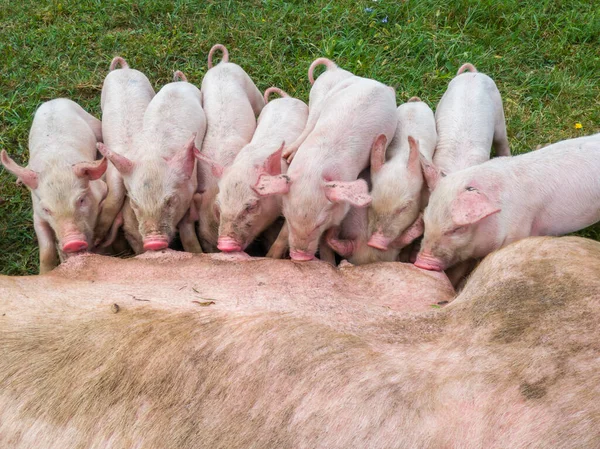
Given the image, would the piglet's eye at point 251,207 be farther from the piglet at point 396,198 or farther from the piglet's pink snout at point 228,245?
the piglet at point 396,198

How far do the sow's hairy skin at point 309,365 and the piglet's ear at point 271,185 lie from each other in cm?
55

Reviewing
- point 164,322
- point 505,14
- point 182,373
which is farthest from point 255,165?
point 505,14

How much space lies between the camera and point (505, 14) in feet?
18.3

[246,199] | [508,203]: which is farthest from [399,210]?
[246,199]

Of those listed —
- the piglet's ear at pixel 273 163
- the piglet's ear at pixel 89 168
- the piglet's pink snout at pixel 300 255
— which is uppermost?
the piglet's ear at pixel 273 163

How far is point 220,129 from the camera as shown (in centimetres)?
401

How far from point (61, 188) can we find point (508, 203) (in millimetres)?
2409

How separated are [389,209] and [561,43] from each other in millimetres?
3125

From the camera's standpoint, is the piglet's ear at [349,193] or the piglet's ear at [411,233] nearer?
the piglet's ear at [349,193]

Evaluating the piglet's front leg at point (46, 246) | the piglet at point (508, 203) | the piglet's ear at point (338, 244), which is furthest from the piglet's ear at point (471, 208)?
the piglet's front leg at point (46, 246)

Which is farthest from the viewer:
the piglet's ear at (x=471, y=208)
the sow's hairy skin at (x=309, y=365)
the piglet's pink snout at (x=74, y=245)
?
the piglet's pink snout at (x=74, y=245)

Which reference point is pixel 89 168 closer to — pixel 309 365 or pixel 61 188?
pixel 61 188

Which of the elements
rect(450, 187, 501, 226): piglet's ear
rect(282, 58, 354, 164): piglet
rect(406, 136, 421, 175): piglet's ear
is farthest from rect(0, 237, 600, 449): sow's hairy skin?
rect(282, 58, 354, 164): piglet

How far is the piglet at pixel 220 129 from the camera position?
3691mm
